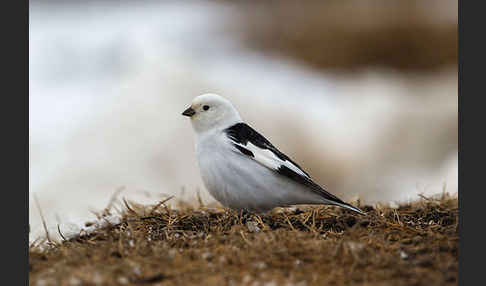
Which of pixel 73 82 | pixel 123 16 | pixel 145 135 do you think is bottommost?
pixel 145 135

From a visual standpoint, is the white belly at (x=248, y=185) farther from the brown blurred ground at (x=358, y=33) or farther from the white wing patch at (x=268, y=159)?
the brown blurred ground at (x=358, y=33)

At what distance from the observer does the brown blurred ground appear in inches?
631

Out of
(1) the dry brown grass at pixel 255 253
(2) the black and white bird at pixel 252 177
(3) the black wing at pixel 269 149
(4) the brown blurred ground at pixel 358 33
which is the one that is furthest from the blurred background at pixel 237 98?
(3) the black wing at pixel 269 149

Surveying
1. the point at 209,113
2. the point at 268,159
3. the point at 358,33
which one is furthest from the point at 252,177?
the point at 358,33

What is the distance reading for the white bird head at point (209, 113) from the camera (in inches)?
189

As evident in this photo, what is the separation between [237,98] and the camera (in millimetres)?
11539

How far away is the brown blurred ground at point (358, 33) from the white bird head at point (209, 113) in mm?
11161

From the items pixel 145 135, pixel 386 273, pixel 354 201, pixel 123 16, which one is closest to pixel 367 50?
pixel 123 16

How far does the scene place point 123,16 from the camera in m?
18.0

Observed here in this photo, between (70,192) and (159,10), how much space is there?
12.3 metres

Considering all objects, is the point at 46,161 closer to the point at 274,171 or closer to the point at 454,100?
the point at 274,171

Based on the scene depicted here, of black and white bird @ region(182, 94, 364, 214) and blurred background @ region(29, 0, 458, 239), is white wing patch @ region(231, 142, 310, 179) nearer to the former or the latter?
black and white bird @ region(182, 94, 364, 214)

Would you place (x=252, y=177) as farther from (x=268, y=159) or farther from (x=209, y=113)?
(x=209, y=113)

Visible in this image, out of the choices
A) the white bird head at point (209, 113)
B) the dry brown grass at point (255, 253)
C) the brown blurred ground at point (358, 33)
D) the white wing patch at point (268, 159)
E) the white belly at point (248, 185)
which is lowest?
the dry brown grass at point (255, 253)
